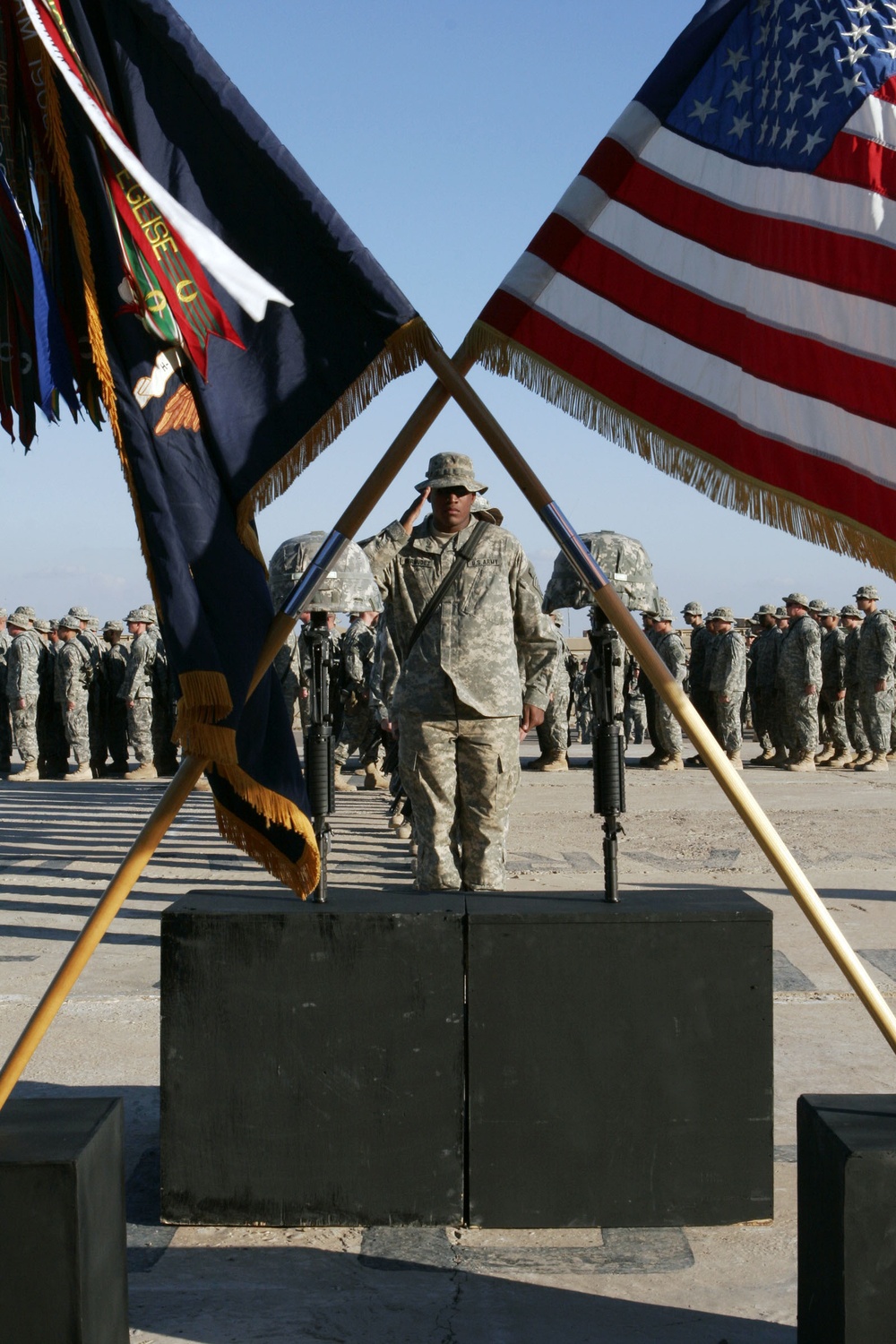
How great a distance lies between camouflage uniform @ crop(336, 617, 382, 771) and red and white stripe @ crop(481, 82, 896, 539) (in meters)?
12.0

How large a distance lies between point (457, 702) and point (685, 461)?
249 cm

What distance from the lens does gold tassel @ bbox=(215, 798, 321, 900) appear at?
377 cm

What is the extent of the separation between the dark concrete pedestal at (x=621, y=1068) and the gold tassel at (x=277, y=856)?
18.6 inches

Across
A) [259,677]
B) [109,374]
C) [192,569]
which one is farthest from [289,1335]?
[109,374]

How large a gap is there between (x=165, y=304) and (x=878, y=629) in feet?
54.9

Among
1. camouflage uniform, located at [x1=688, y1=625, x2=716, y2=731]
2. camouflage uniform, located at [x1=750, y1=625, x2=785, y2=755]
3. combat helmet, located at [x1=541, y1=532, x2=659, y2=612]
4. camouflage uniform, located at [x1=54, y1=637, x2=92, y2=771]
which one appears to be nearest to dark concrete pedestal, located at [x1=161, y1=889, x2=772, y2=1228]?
combat helmet, located at [x1=541, y1=532, x2=659, y2=612]

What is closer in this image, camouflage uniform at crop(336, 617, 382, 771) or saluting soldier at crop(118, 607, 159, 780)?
camouflage uniform at crop(336, 617, 382, 771)

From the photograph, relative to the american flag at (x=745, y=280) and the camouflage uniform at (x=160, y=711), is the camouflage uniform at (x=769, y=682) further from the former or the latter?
the american flag at (x=745, y=280)

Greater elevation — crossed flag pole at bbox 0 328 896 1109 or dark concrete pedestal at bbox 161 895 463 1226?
crossed flag pole at bbox 0 328 896 1109

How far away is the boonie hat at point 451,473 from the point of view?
6.17 meters

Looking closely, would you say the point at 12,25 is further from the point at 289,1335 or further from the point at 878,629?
the point at 878,629

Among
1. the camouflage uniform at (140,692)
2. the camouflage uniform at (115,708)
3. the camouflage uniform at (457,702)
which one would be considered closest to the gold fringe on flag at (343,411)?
the camouflage uniform at (457,702)

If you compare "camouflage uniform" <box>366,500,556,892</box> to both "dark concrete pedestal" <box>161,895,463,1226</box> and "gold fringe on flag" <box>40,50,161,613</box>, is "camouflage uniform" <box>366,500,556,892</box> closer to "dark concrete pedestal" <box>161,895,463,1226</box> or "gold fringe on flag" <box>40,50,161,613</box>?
"dark concrete pedestal" <box>161,895,463,1226</box>

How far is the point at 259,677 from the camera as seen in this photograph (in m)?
3.59
